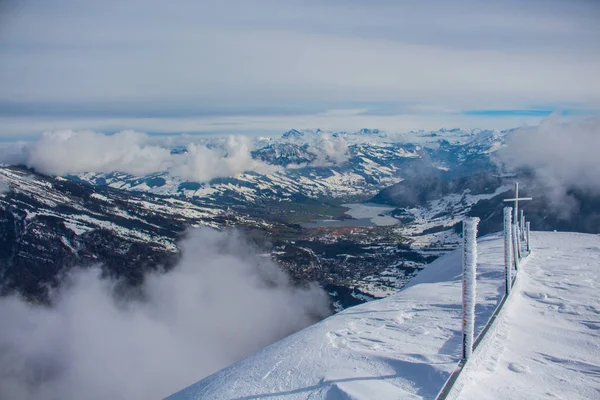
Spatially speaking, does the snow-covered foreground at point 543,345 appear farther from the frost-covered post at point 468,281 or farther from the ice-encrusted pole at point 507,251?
the ice-encrusted pole at point 507,251

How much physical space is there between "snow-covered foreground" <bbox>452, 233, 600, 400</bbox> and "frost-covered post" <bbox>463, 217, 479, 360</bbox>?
3.90 feet

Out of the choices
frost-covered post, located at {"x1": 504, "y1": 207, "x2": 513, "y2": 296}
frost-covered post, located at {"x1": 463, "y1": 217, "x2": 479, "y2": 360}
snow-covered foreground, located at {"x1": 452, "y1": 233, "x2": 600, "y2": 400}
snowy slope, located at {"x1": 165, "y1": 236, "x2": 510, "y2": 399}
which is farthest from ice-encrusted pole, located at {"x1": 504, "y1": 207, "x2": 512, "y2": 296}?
frost-covered post, located at {"x1": 463, "y1": 217, "x2": 479, "y2": 360}

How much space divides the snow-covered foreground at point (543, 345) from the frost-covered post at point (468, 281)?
119cm

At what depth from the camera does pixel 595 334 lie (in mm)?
22469

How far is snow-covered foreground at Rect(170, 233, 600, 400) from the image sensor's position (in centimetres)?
1728

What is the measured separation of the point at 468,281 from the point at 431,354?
487 centimetres

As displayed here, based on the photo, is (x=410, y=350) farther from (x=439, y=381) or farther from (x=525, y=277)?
(x=525, y=277)

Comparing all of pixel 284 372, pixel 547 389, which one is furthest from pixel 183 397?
pixel 547 389

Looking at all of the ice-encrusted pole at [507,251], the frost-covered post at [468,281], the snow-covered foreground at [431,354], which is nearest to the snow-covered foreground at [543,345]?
the snow-covered foreground at [431,354]

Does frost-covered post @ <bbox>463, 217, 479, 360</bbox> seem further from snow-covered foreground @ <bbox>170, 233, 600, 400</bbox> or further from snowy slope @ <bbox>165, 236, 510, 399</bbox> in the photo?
snowy slope @ <bbox>165, 236, 510, 399</bbox>

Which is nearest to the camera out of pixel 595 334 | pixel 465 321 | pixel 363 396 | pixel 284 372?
pixel 363 396

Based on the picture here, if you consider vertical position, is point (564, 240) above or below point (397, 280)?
above

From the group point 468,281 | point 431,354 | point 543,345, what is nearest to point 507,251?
point 543,345

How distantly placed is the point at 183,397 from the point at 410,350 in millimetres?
12402
